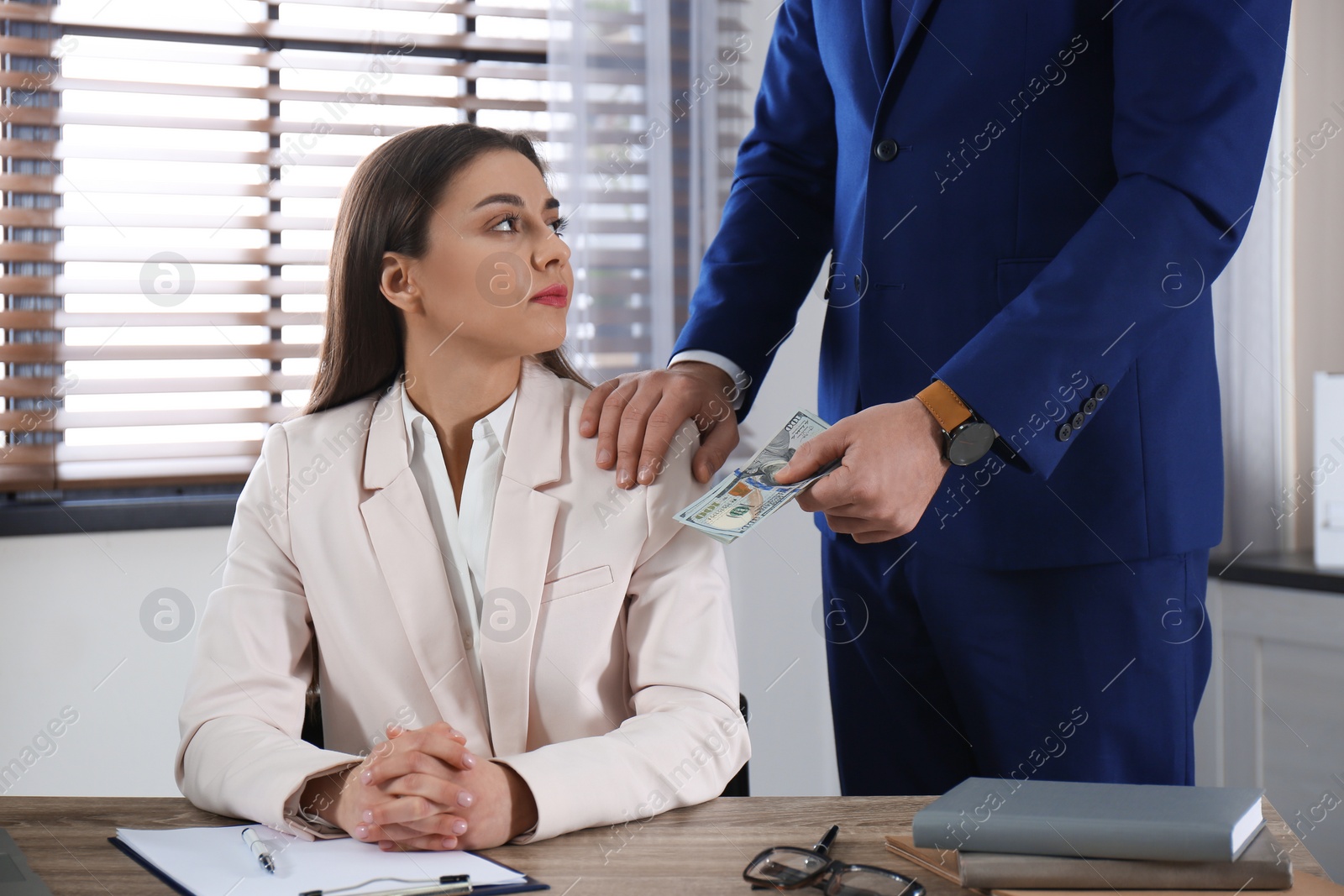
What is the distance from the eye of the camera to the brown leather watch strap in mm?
1113

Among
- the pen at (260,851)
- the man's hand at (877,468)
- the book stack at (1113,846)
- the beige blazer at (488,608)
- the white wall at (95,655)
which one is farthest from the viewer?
the white wall at (95,655)

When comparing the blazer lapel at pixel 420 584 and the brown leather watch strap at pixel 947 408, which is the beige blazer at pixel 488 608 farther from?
the brown leather watch strap at pixel 947 408

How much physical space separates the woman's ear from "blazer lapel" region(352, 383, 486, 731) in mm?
252

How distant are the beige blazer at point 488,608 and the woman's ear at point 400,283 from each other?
0.23m

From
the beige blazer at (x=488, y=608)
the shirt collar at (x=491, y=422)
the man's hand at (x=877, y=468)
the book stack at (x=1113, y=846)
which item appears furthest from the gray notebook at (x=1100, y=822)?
the shirt collar at (x=491, y=422)

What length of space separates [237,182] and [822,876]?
7.36 ft

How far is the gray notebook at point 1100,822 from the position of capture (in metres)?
0.79

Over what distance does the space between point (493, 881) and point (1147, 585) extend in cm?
81

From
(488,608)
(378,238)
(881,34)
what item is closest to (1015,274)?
(881,34)

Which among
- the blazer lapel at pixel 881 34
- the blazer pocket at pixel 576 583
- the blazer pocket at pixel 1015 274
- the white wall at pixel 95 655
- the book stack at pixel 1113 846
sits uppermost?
the blazer lapel at pixel 881 34

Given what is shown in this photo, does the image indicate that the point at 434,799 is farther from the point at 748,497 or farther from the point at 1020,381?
the point at 1020,381

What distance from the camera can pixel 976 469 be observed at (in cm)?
129

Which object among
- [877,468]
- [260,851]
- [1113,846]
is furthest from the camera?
[877,468]

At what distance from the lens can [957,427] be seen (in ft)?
3.65
